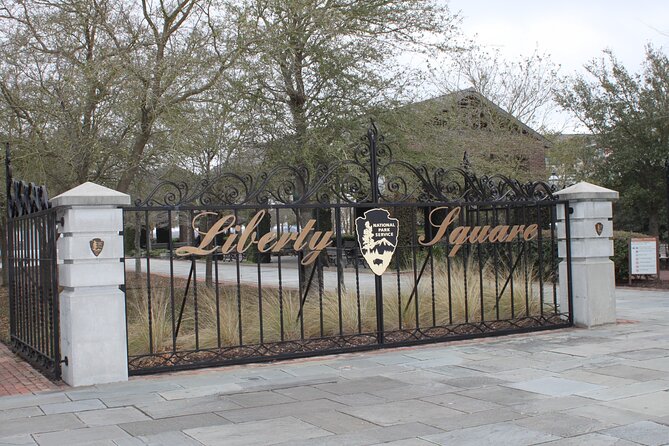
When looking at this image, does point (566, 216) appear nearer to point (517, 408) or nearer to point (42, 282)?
point (517, 408)

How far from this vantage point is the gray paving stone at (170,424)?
590 cm

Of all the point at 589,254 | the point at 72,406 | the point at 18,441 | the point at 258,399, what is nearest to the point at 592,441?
the point at 258,399

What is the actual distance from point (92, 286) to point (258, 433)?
3137 mm

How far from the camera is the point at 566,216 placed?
11211 millimetres

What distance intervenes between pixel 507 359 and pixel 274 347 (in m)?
3.02

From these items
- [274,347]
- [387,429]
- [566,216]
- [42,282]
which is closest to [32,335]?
[42,282]

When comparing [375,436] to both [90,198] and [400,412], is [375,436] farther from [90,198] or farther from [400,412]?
[90,198]

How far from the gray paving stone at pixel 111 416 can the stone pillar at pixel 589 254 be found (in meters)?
7.25

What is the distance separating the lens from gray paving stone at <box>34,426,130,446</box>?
557 cm

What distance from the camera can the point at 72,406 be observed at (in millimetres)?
6828

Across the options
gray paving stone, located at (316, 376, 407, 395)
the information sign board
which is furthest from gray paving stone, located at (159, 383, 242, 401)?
the information sign board

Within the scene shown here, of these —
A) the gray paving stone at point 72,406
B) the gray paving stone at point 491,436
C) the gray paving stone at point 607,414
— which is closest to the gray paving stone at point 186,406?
the gray paving stone at point 72,406

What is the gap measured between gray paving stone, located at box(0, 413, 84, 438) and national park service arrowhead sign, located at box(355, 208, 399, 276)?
4646mm

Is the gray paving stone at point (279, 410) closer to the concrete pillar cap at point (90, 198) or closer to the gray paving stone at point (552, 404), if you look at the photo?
the gray paving stone at point (552, 404)
